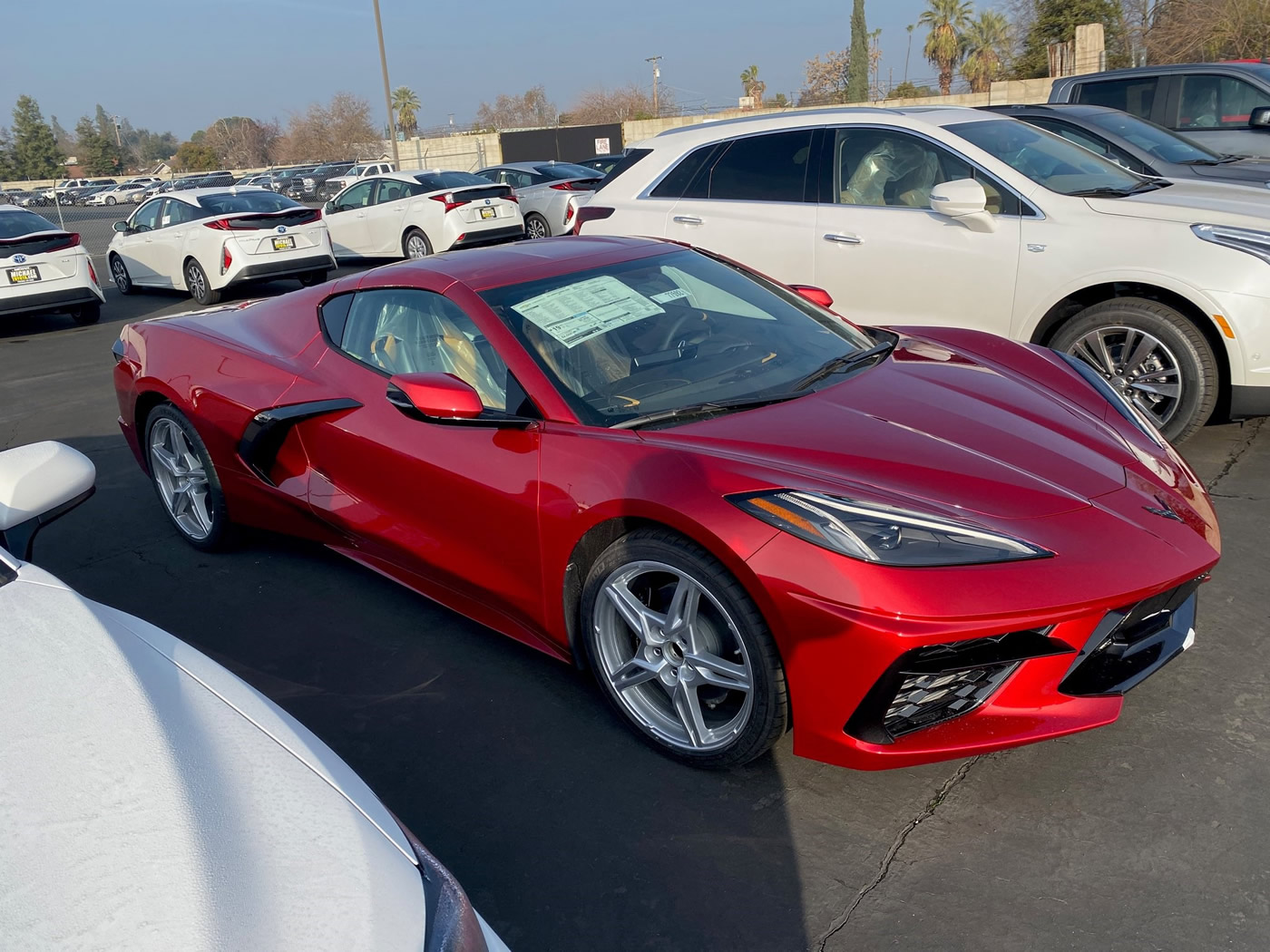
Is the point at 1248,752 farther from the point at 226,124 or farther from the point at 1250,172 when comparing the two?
the point at 226,124

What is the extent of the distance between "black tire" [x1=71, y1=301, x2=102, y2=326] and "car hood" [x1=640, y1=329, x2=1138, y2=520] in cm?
1163

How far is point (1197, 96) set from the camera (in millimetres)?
10398

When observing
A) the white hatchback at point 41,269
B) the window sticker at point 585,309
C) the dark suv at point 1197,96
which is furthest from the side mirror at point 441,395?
the white hatchback at point 41,269

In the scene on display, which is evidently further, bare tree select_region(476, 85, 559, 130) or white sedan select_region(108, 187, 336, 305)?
bare tree select_region(476, 85, 559, 130)

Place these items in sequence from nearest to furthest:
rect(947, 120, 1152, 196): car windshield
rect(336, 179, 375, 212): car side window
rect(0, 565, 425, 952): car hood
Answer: rect(0, 565, 425, 952): car hood, rect(947, 120, 1152, 196): car windshield, rect(336, 179, 375, 212): car side window

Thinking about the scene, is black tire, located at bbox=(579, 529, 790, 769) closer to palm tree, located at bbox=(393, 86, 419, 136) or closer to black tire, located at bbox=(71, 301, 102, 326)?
black tire, located at bbox=(71, 301, 102, 326)

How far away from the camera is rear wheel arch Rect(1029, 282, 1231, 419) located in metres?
4.85

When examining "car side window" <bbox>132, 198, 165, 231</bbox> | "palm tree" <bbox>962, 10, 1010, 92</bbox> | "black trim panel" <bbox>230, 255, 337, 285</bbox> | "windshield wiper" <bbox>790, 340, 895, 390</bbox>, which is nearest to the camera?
"windshield wiper" <bbox>790, 340, 895, 390</bbox>

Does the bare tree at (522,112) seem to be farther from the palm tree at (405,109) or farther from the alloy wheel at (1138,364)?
the alloy wheel at (1138,364)

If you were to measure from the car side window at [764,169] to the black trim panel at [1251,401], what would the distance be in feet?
8.61

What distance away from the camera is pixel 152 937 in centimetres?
132

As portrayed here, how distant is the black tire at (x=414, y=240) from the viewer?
15.6 m

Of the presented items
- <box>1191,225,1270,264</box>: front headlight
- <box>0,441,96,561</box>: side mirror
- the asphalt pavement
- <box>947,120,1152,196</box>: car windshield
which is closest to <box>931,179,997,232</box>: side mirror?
<box>947,120,1152,196</box>: car windshield

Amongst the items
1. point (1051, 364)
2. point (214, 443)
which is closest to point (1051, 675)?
point (1051, 364)
